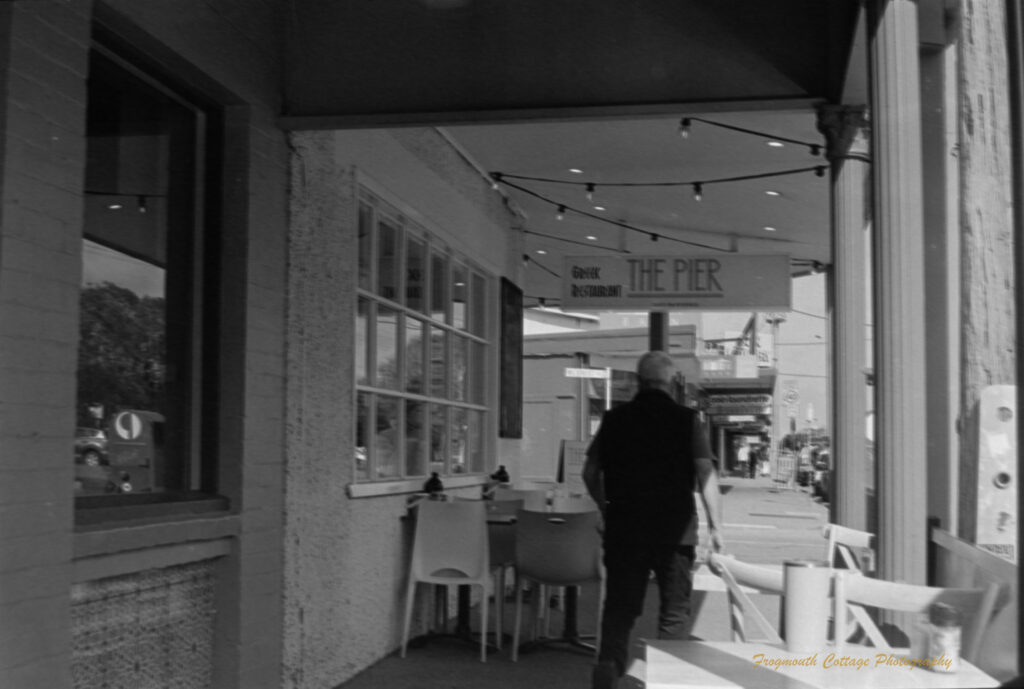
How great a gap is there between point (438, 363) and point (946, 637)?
5822 mm

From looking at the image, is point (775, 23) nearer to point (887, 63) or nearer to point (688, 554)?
point (887, 63)

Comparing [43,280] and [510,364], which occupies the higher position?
[510,364]

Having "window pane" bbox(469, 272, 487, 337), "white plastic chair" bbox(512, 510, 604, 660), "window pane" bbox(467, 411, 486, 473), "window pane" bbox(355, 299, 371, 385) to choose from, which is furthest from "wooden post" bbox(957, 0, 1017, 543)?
"window pane" bbox(469, 272, 487, 337)

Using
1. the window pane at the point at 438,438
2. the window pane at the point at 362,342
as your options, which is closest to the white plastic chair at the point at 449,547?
the window pane at the point at 362,342

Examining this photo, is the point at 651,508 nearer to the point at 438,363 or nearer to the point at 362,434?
the point at 362,434

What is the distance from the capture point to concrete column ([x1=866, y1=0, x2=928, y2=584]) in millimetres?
4508

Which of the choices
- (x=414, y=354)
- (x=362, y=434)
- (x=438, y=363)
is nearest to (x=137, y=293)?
(x=362, y=434)

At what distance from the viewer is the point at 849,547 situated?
553 cm

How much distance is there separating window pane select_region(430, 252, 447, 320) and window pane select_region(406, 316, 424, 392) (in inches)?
14.5

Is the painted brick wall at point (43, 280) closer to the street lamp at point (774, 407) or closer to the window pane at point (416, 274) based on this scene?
Result: the window pane at point (416, 274)

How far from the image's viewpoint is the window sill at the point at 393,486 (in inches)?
247

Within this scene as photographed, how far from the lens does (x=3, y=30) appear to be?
127 inches

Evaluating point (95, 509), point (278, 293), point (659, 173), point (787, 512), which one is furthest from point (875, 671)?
point (787, 512)

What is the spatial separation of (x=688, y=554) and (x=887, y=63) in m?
2.26
